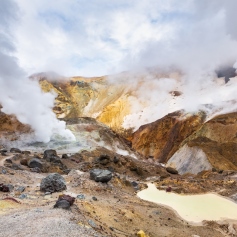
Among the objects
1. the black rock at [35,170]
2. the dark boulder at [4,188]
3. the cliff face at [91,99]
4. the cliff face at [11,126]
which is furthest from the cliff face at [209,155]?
the cliff face at [91,99]

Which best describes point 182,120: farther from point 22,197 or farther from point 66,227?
point 66,227

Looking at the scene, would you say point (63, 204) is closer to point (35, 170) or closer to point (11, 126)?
point (35, 170)

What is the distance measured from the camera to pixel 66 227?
1005 cm

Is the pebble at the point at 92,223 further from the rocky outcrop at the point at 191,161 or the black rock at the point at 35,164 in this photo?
the rocky outcrop at the point at 191,161

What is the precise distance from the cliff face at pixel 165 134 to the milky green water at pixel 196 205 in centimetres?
4749

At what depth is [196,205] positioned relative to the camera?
2250cm

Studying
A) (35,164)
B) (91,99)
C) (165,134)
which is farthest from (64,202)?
(91,99)

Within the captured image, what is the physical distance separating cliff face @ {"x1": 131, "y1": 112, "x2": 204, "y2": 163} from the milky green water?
4749 cm

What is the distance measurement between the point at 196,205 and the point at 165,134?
60394 millimetres

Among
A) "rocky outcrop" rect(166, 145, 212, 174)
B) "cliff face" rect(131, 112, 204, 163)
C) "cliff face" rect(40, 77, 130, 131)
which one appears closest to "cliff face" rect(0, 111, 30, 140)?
"rocky outcrop" rect(166, 145, 212, 174)

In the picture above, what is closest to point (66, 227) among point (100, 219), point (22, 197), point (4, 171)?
point (100, 219)

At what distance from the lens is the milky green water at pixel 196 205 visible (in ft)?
65.8

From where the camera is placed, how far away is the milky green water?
65.8 feet

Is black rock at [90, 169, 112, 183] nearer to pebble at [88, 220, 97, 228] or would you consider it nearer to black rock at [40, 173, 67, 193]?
black rock at [40, 173, 67, 193]
